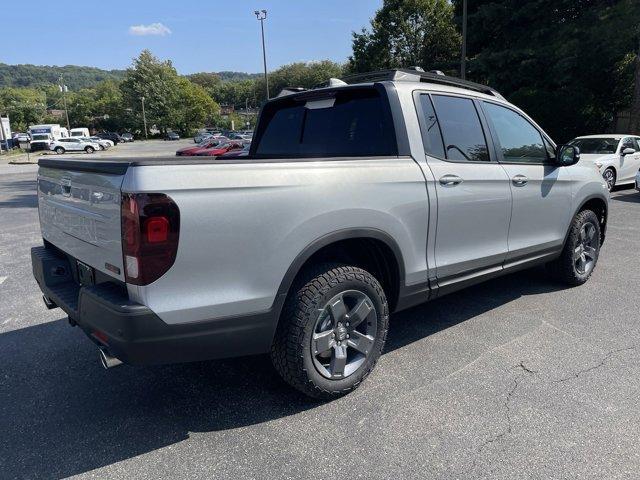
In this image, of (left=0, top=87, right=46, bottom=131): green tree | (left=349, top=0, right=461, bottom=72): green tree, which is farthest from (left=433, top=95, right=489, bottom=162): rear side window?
(left=0, top=87, right=46, bottom=131): green tree

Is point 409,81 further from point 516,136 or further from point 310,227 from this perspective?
point 310,227

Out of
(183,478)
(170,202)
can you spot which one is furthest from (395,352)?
(170,202)

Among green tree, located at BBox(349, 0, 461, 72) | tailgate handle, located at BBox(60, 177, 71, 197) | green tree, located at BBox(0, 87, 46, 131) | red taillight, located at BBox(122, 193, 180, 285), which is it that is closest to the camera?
red taillight, located at BBox(122, 193, 180, 285)

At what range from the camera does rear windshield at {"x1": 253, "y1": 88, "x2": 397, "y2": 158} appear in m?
3.25

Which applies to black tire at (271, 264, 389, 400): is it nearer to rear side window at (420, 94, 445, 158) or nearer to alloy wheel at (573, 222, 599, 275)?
rear side window at (420, 94, 445, 158)

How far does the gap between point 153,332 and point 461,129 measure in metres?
2.60

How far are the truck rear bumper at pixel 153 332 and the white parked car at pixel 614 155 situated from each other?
12.0 meters

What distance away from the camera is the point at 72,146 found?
147 ft

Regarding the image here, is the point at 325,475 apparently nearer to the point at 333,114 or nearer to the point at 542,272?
the point at 333,114

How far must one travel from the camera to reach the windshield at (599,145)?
1252 centimetres

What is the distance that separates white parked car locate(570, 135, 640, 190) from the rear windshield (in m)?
10.5

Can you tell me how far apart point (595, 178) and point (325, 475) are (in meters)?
4.21

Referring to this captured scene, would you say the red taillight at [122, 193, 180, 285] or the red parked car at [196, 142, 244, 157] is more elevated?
the red parked car at [196, 142, 244, 157]

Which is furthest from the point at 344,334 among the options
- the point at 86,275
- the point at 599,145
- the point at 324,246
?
the point at 599,145
